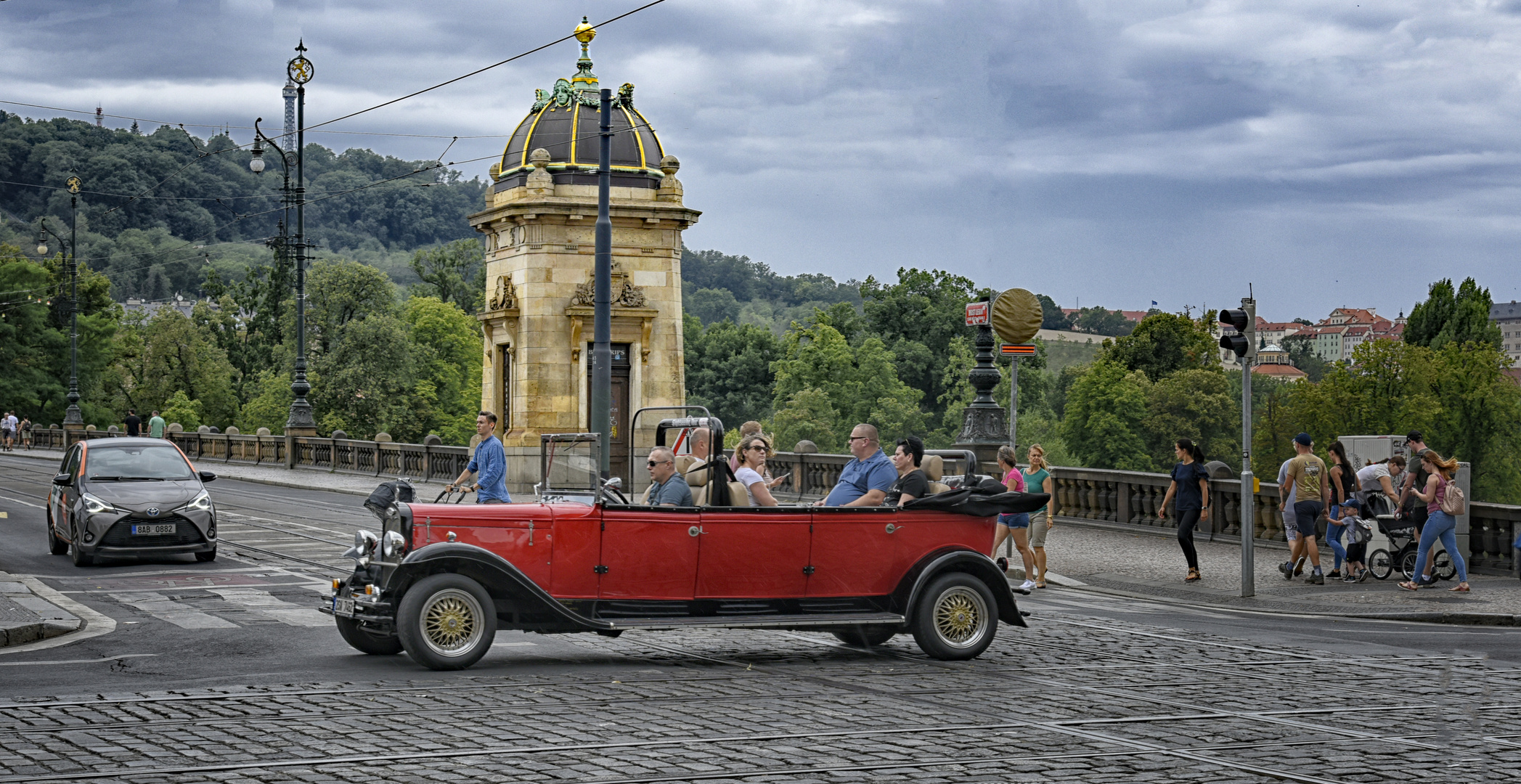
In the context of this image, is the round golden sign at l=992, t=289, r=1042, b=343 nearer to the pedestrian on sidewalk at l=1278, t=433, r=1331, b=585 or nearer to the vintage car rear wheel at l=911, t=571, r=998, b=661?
the pedestrian on sidewalk at l=1278, t=433, r=1331, b=585

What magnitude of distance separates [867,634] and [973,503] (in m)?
1.44

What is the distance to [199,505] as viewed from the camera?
62.6ft

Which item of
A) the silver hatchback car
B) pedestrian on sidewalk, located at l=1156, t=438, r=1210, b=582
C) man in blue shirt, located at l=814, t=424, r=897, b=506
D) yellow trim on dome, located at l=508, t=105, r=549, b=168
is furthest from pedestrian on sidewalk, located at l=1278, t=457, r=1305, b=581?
yellow trim on dome, located at l=508, t=105, r=549, b=168

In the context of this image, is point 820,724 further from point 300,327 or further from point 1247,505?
point 300,327

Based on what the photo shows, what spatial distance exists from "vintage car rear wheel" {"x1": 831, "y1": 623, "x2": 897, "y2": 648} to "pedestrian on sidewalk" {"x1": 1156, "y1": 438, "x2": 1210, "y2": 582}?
668 cm

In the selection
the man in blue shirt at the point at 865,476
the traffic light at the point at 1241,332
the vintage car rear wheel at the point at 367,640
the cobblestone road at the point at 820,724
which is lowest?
the cobblestone road at the point at 820,724

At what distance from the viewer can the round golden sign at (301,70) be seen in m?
40.1

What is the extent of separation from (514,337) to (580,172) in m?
3.99

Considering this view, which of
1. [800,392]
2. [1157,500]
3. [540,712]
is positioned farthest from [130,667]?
[800,392]

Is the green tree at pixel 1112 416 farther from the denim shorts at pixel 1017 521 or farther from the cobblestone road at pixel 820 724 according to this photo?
the cobblestone road at pixel 820 724

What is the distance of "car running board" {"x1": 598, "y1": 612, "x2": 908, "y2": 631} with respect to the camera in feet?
35.8

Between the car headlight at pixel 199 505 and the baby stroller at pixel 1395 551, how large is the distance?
46.1 feet

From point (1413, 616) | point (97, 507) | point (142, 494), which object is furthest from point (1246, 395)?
point (97, 507)

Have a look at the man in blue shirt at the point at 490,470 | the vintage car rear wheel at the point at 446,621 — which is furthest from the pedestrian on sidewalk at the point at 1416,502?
the vintage car rear wheel at the point at 446,621
